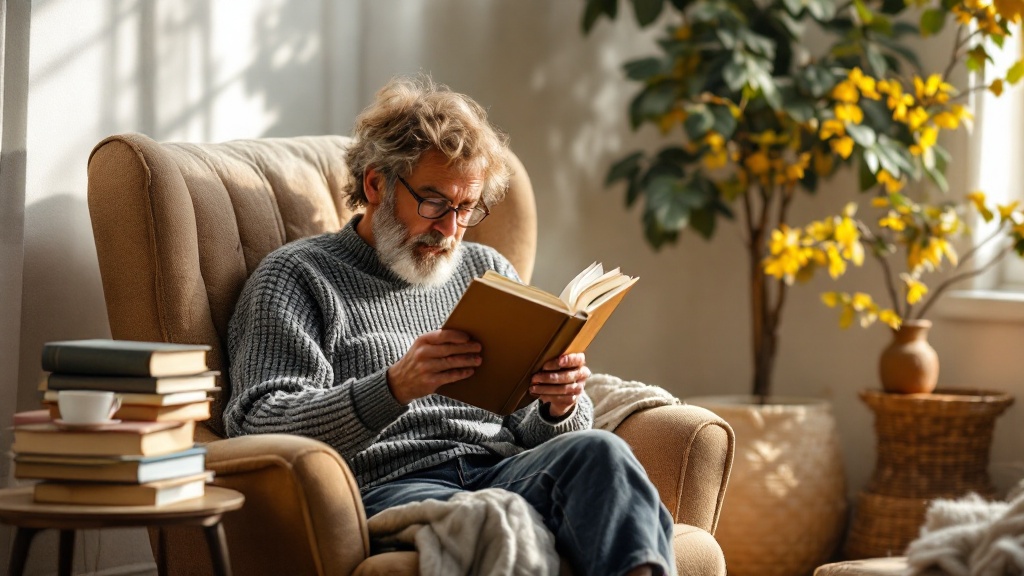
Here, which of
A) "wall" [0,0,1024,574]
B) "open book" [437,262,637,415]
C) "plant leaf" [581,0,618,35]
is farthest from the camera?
"plant leaf" [581,0,618,35]

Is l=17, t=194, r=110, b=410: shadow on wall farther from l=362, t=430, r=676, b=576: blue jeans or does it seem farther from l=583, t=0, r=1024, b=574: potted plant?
l=583, t=0, r=1024, b=574: potted plant

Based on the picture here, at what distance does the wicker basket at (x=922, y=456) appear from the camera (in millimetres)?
2729

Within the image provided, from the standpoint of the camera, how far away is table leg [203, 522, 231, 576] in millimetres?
1417

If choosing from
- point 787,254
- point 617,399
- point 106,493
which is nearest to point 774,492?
point 787,254

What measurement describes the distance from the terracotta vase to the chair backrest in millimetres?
1418

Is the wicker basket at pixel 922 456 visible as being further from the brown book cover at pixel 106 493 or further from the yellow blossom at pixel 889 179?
the brown book cover at pixel 106 493

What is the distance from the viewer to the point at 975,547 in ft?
4.47

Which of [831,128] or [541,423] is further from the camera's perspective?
[831,128]

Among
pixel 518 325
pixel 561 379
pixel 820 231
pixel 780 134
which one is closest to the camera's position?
pixel 518 325

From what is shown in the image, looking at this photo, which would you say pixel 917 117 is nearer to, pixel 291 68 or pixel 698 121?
pixel 698 121

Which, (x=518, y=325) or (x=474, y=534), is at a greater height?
(x=518, y=325)

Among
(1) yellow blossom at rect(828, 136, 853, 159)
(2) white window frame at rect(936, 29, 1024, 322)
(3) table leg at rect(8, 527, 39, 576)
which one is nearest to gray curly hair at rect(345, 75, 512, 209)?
(3) table leg at rect(8, 527, 39, 576)

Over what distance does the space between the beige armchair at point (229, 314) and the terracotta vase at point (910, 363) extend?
3.55ft

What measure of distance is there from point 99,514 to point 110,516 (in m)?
0.01
